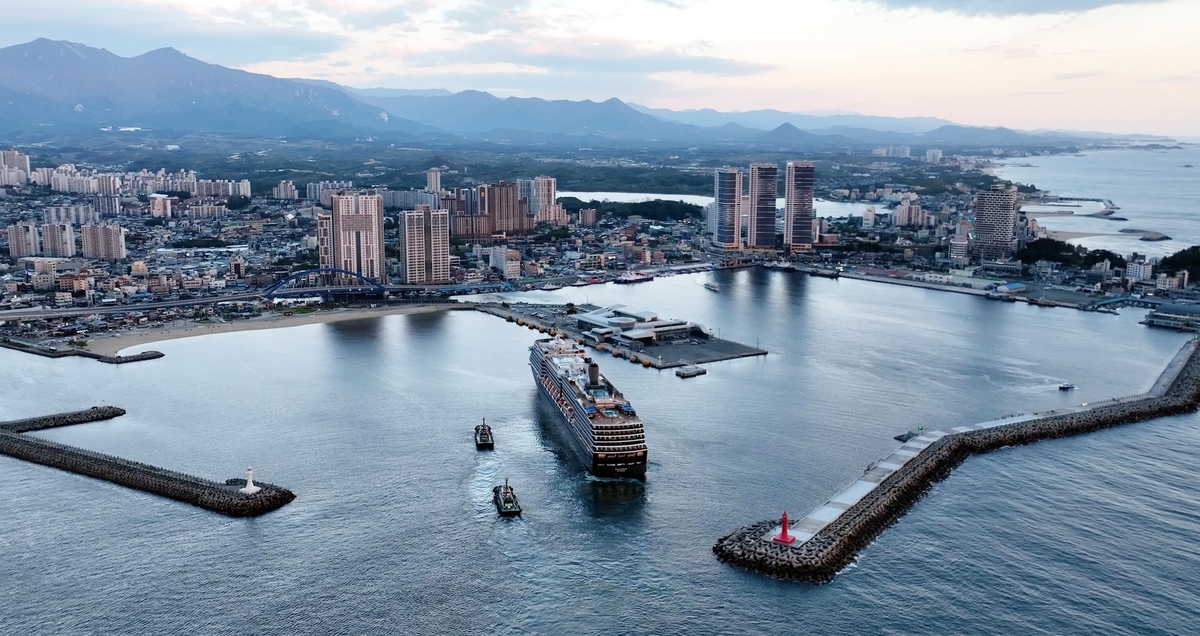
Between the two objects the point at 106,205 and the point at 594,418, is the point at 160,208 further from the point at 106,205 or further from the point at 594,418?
the point at 594,418

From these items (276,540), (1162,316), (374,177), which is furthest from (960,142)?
(276,540)

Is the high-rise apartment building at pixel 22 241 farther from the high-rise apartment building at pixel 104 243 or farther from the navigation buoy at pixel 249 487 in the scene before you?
the navigation buoy at pixel 249 487

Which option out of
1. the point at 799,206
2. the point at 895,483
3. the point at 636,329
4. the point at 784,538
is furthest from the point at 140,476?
the point at 799,206

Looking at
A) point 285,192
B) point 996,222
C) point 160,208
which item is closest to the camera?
point 996,222

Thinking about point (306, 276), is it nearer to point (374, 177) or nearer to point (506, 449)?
point (506, 449)

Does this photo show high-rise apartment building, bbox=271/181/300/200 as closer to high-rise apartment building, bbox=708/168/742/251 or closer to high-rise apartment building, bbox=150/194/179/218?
high-rise apartment building, bbox=150/194/179/218

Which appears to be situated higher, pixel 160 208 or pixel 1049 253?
pixel 160 208

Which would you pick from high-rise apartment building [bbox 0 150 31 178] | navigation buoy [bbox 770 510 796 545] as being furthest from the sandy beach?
high-rise apartment building [bbox 0 150 31 178]
